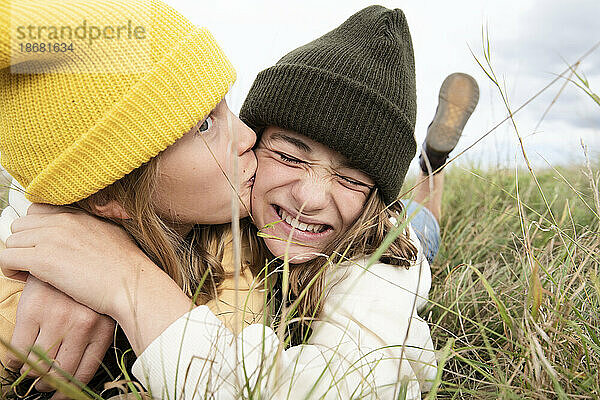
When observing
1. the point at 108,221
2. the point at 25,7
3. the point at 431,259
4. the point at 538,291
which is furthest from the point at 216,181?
the point at 431,259

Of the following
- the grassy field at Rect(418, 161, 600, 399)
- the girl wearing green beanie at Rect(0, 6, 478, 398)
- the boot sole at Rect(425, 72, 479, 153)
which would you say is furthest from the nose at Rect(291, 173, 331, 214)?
the boot sole at Rect(425, 72, 479, 153)

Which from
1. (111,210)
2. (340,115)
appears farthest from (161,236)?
(340,115)

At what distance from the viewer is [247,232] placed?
6.91ft

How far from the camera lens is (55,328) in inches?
60.4

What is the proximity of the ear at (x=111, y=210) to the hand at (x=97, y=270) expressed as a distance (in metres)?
0.05

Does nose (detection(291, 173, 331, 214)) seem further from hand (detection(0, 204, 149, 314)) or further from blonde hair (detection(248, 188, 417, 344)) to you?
hand (detection(0, 204, 149, 314))

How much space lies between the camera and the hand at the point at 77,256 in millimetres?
1507

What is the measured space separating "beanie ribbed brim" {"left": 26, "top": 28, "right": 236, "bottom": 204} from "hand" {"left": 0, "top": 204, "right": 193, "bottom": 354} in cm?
12

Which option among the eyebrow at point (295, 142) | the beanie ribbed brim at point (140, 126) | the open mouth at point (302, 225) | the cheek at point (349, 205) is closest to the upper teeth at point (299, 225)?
the open mouth at point (302, 225)

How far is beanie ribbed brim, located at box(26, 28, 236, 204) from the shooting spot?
149 centimetres

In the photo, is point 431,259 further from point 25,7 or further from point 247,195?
point 25,7

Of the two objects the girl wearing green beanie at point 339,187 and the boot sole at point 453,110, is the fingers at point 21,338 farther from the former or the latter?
the boot sole at point 453,110

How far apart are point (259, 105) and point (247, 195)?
37 centimetres

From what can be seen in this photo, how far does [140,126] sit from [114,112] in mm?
84
